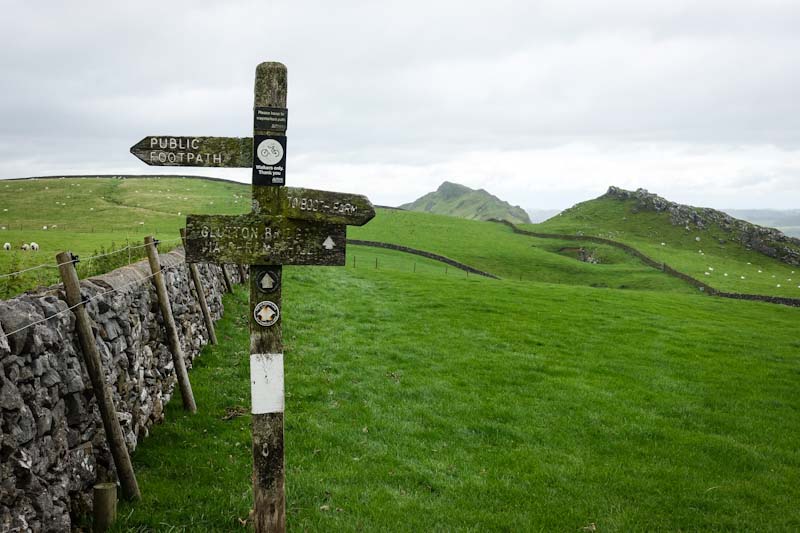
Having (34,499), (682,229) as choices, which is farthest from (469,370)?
(682,229)

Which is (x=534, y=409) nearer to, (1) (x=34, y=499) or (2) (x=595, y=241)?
(1) (x=34, y=499)

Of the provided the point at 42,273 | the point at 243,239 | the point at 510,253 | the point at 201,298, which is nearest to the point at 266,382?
the point at 243,239

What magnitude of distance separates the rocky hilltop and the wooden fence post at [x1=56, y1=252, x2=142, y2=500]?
3657 inches

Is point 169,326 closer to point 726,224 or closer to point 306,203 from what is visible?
point 306,203

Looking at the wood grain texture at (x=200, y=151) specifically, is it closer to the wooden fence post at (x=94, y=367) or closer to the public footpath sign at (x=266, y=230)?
the public footpath sign at (x=266, y=230)

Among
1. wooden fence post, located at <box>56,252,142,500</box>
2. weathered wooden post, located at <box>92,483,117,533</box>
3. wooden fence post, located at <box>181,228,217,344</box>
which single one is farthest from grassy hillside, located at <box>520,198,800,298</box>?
weathered wooden post, located at <box>92,483,117,533</box>

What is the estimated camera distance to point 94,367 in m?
6.75

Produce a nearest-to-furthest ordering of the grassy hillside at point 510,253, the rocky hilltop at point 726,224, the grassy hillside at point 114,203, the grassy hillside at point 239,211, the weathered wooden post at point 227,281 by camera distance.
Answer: the weathered wooden post at point 227,281 < the grassy hillside at point 510,253 < the grassy hillside at point 239,211 < the grassy hillside at point 114,203 < the rocky hilltop at point 726,224

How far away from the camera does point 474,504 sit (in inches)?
324

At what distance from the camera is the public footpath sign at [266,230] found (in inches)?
239

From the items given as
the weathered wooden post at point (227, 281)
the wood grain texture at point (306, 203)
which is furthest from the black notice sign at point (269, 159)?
the weathered wooden post at point (227, 281)

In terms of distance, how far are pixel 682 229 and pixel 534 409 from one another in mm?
94530

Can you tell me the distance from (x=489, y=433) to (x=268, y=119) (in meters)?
8.07

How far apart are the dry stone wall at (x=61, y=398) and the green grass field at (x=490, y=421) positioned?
816 millimetres
